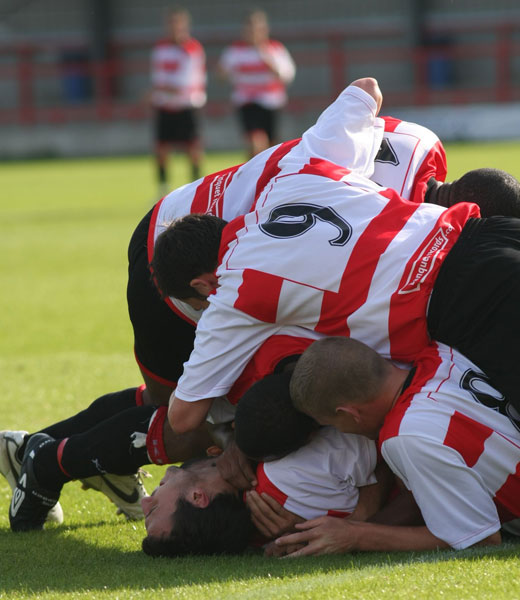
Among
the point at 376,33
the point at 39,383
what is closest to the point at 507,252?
the point at 39,383

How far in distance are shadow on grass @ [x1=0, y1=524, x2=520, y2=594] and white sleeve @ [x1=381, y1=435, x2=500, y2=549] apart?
68mm

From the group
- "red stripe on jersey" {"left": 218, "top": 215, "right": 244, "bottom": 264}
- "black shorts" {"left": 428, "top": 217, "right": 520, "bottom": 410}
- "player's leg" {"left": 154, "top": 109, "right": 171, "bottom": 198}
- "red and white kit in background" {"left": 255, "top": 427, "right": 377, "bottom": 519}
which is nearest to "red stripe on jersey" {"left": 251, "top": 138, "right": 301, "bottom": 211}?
"red stripe on jersey" {"left": 218, "top": 215, "right": 244, "bottom": 264}

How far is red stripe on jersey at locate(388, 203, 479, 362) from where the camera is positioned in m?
3.63

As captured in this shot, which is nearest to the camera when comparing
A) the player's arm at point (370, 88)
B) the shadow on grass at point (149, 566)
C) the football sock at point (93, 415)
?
the shadow on grass at point (149, 566)

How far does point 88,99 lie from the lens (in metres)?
29.1

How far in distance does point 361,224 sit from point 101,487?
1.52 meters

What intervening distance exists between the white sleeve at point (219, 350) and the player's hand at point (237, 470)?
235mm

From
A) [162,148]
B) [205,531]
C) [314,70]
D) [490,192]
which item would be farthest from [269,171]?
[314,70]

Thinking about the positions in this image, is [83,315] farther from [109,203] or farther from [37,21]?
[37,21]

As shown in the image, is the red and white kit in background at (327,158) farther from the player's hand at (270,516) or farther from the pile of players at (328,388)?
the player's hand at (270,516)

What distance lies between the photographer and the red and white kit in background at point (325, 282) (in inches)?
143

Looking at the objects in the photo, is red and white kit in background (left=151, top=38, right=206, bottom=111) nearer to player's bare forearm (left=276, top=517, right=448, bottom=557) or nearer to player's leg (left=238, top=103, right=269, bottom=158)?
player's leg (left=238, top=103, right=269, bottom=158)

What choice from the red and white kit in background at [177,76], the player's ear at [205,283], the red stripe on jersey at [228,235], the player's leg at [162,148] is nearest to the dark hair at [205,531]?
the player's ear at [205,283]

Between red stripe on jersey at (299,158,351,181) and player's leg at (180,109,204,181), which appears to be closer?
red stripe on jersey at (299,158,351,181)
